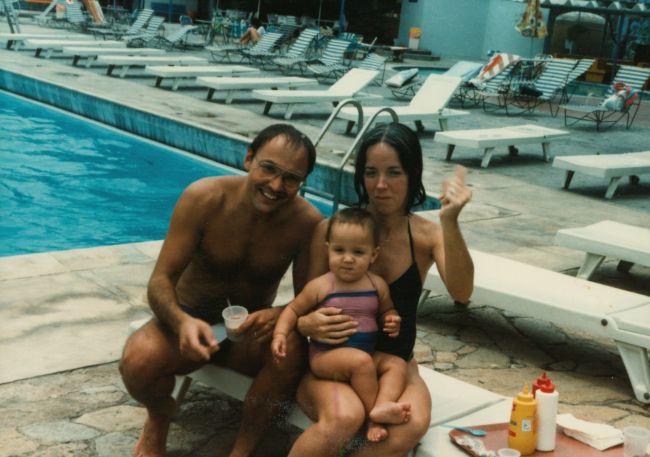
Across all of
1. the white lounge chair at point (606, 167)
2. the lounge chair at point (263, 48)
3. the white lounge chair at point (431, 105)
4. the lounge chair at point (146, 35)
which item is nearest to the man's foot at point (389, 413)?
the white lounge chair at point (606, 167)

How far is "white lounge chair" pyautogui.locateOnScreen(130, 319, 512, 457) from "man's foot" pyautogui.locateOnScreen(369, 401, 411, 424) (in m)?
0.23

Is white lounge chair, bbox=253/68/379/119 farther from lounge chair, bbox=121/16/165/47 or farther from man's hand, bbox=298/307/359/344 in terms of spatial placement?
man's hand, bbox=298/307/359/344

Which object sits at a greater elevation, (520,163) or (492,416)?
(492,416)

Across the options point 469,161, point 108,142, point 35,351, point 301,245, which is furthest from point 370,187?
point 108,142

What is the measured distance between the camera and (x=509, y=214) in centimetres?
791

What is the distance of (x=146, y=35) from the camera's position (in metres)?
23.1

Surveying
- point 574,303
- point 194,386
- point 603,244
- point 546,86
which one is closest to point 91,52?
point 546,86

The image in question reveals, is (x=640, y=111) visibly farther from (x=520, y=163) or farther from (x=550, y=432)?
(x=550, y=432)

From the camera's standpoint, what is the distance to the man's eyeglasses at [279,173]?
3078mm

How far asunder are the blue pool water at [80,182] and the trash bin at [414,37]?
16815 millimetres

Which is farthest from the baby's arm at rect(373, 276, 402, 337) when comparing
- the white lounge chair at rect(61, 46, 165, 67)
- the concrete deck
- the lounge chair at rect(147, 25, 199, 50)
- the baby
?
the lounge chair at rect(147, 25, 199, 50)

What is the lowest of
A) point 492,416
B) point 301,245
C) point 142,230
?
point 142,230

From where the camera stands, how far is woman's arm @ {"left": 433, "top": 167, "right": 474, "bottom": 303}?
2.87m

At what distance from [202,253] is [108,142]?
9232 millimetres
